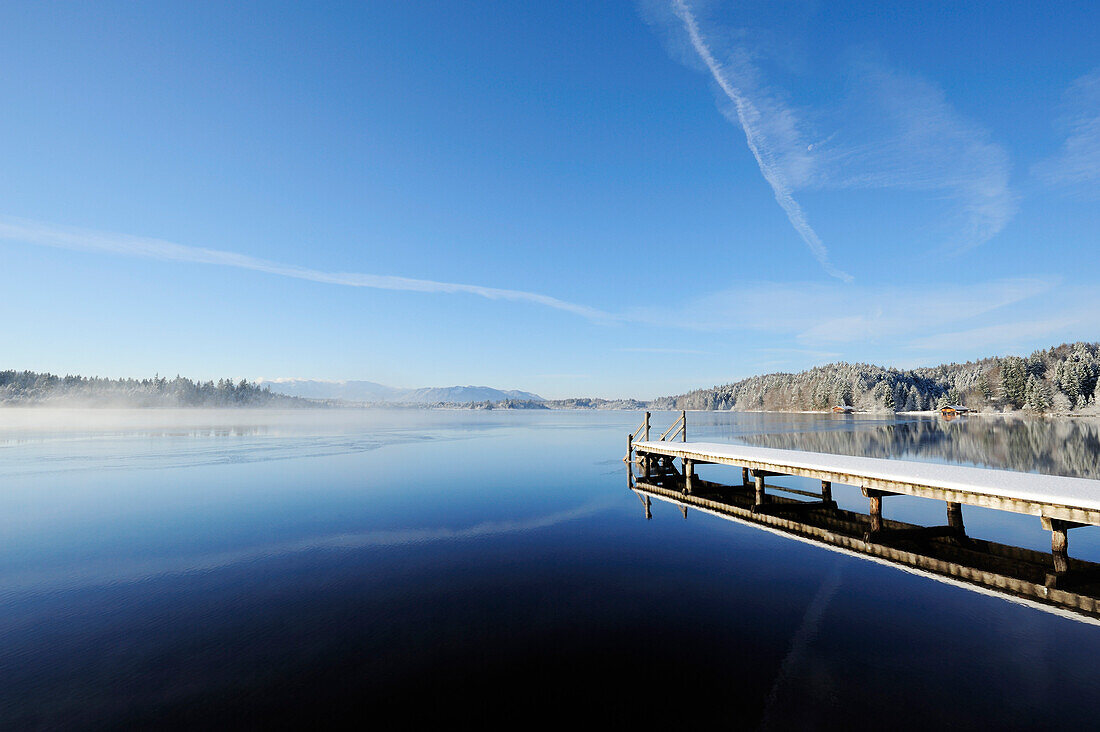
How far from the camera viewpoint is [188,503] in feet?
80.4

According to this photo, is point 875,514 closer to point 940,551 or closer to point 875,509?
point 875,509

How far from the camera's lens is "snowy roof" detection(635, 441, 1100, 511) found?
1145 cm

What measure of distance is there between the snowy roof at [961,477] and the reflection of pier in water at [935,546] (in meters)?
0.75

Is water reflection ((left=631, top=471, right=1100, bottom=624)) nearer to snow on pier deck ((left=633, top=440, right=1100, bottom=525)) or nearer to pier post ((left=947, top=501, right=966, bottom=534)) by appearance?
pier post ((left=947, top=501, right=966, bottom=534))

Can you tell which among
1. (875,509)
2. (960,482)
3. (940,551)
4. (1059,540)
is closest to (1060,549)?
(1059,540)

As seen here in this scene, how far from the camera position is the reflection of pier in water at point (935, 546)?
11.4m

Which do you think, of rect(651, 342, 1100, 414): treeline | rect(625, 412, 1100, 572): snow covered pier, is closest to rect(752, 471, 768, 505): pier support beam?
rect(625, 412, 1100, 572): snow covered pier

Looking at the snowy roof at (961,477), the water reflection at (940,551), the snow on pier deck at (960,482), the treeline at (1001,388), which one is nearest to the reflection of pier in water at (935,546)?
the water reflection at (940,551)

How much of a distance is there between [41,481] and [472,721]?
127 feet

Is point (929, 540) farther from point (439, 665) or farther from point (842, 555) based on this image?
point (439, 665)

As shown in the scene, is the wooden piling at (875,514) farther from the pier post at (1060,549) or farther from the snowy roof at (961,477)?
the pier post at (1060,549)

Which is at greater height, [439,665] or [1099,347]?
[1099,347]

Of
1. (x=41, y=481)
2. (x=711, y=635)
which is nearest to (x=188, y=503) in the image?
(x=41, y=481)

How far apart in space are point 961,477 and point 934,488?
3.34 feet
